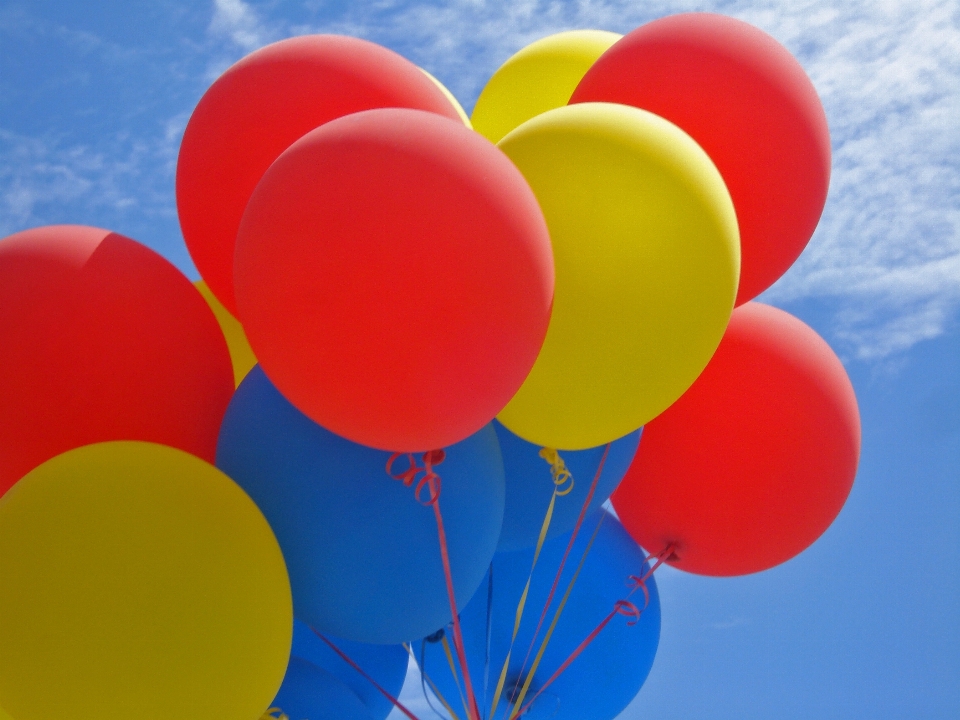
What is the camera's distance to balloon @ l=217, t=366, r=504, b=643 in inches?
120

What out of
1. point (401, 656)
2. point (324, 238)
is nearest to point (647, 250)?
point (324, 238)

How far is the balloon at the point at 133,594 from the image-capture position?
2588 mm

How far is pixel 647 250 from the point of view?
2900 millimetres

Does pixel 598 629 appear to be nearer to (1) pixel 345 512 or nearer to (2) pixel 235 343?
(1) pixel 345 512

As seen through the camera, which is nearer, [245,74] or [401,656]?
[245,74]

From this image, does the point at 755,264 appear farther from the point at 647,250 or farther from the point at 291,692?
the point at 291,692

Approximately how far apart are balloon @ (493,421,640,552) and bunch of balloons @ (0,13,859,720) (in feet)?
0.04

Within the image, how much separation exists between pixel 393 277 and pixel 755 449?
6.55ft

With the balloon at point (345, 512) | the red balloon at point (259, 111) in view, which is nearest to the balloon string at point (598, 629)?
the balloon at point (345, 512)

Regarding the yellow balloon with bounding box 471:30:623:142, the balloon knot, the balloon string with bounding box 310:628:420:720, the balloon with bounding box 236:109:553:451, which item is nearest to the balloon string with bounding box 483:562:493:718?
the balloon string with bounding box 310:628:420:720

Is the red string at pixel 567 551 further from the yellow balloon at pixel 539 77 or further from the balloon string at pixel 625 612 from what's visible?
the yellow balloon at pixel 539 77

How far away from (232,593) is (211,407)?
812mm

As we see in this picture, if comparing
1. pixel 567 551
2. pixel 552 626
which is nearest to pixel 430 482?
pixel 567 551

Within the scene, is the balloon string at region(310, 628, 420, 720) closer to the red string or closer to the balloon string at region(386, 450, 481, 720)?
the red string
